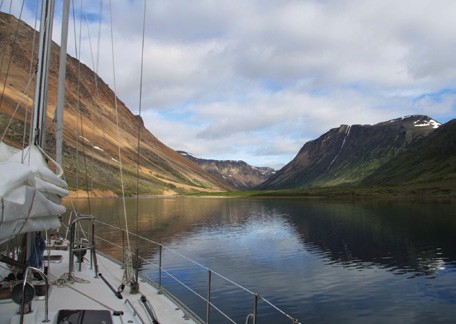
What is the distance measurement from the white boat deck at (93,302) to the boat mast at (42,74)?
15.8 ft

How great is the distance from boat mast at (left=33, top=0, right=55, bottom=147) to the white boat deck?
190 inches

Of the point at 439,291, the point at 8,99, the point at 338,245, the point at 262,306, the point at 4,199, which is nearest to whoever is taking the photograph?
the point at 4,199

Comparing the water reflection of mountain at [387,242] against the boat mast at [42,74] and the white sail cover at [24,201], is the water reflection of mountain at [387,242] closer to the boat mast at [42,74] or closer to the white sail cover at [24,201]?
the boat mast at [42,74]

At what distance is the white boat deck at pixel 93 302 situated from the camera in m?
10.4

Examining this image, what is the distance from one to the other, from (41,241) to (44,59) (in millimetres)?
5899

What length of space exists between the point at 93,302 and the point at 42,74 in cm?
730

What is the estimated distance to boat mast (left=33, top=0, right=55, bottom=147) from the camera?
519 inches

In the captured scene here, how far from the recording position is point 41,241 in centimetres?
1357

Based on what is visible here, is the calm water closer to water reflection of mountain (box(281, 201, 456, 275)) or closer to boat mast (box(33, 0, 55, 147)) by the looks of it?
water reflection of mountain (box(281, 201, 456, 275))

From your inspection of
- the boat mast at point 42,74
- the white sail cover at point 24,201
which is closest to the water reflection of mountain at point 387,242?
the boat mast at point 42,74

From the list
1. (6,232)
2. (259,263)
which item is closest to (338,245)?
(259,263)

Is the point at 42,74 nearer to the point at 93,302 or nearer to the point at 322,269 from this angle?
the point at 93,302

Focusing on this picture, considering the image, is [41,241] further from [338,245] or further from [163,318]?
[338,245]

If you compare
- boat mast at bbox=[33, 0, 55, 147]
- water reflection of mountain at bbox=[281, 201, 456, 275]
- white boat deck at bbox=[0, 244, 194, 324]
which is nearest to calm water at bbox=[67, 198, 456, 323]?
water reflection of mountain at bbox=[281, 201, 456, 275]
